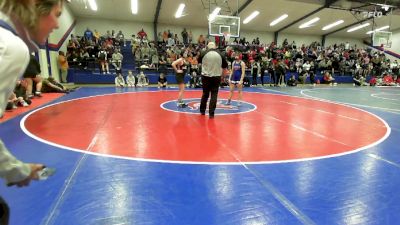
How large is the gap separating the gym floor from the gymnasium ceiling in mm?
15687

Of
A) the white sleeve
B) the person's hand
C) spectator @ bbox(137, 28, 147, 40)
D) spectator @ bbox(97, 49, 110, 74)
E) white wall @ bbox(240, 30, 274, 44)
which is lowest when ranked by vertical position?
the person's hand

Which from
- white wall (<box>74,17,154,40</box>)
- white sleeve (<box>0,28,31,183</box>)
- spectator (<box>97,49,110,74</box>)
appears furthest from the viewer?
white wall (<box>74,17,154,40</box>)

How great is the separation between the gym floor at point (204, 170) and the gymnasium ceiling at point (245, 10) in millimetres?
15687

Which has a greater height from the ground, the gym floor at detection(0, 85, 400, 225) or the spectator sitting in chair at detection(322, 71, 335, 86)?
the spectator sitting in chair at detection(322, 71, 335, 86)

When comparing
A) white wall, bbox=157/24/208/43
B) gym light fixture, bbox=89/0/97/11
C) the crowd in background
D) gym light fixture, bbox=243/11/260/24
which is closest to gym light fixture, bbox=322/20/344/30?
the crowd in background

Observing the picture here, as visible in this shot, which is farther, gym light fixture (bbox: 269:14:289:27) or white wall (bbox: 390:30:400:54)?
white wall (bbox: 390:30:400:54)

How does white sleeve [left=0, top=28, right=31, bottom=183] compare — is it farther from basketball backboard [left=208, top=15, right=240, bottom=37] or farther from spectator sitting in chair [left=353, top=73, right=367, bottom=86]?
spectator sitting in chair [left=353, top=73, right=367, bottom=86]

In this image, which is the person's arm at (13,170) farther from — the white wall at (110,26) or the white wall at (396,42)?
the white wall at (396,42)

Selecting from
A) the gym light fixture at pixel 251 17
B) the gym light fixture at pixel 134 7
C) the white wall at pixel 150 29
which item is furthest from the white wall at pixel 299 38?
the gym light fixture at pixel 134 7

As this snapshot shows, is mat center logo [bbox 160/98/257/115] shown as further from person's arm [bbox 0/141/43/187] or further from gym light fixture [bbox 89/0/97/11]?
gym light fixture [bbox 89/0/97/11]

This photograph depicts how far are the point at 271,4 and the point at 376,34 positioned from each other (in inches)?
325

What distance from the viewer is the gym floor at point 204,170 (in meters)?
2.58

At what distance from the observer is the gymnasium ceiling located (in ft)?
71.4

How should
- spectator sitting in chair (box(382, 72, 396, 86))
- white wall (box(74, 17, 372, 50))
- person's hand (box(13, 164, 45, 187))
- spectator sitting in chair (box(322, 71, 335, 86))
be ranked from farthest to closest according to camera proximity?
white wall (box(74, 17, 372, 50)) → spectator sitting in chair (box(382, 72, 396, 86)) → spectator sitting in chair (box(322, 71, 335, 86)) → person's hand (box(13, 164, 45, 187))
